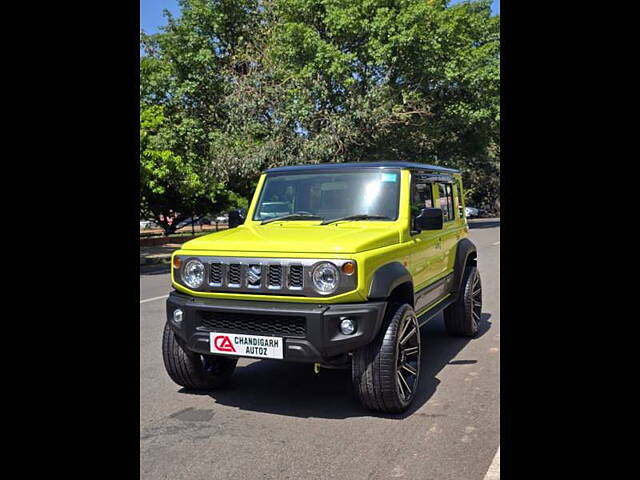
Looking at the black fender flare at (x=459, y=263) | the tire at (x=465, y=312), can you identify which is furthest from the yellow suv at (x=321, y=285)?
the tire at (x=465, y=312)

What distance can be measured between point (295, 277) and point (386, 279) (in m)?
0.69

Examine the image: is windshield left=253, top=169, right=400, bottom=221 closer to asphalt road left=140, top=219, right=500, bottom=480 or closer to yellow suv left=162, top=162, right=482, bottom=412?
yellow suv left=162, top=162, right=482, bottom=412

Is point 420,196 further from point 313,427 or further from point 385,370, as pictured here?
point 313,427

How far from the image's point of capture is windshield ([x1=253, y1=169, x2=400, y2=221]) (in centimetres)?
502

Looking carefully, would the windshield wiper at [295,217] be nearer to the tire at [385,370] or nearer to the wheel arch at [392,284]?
the wheel arch at [392,284]

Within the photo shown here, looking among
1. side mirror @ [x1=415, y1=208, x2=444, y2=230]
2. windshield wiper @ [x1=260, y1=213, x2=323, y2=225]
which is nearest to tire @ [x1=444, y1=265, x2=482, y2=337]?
side mirror @ [x1=415, y1=208, x2=444, y2=230]

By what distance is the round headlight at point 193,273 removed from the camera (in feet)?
14.3

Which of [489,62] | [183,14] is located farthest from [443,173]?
[489,62]

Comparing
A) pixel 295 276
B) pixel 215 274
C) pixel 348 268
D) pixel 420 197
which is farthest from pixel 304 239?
pixel 420 197

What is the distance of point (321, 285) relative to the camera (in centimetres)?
401
